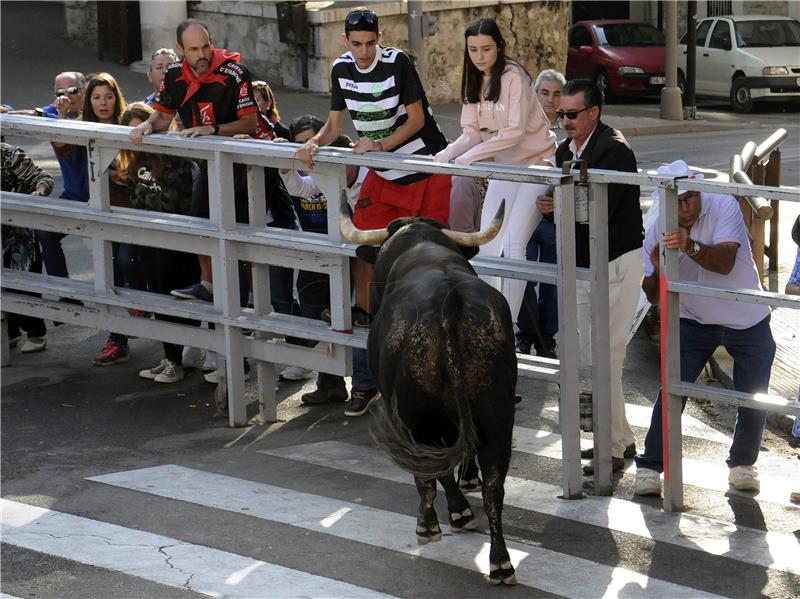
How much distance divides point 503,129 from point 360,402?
2088mm

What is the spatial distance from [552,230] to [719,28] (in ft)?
69.8

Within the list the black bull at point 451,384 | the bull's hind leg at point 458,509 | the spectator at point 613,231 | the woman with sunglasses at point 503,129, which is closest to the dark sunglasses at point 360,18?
the woman with sunglasses at point 503,129

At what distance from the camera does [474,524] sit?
6.76 meters

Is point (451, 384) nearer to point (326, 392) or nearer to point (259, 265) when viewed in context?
point (259, 265)

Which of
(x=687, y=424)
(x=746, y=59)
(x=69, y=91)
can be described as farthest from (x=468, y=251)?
(x=746, y=59)

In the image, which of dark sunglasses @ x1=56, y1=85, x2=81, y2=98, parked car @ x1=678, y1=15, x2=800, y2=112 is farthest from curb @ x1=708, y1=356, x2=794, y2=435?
parked car @ x1=678, y1=15, x2=800, y2=112

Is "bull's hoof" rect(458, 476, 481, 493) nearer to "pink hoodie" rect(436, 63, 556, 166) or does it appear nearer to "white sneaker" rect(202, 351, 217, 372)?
"pink hoodie" rect(436, 63, 556, 166)

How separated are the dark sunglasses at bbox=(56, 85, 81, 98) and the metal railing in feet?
4.10

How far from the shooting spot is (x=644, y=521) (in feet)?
22.6

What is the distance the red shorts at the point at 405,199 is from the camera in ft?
27.4

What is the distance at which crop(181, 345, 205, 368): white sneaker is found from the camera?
408 inches

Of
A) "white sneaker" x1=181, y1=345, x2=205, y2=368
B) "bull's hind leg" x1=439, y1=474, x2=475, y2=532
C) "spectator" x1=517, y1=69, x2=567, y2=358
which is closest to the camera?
"bull's hind leg" x1=439, y1=474, x2=475, y2=532

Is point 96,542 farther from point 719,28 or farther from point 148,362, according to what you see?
point 719,28

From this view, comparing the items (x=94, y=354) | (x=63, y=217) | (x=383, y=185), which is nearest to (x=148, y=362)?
(x=94, y=354)
